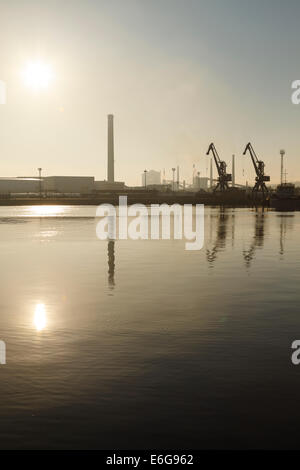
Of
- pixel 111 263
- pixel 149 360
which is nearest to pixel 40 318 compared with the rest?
pixel 149 360

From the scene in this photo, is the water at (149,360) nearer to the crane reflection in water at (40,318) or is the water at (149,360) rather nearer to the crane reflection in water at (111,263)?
the crane reflection in water at (40,318)

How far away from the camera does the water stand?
916cm

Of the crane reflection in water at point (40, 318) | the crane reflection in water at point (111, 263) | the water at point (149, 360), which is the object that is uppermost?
the water at point (149, 360)

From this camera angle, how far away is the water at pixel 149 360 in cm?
916

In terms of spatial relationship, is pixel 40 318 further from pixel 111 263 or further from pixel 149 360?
pixel 111 263

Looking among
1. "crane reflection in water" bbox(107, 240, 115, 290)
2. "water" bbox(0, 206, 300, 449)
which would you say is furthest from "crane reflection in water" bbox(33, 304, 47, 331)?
"crane reflection in water" bbox(107, 240, 115, 290)

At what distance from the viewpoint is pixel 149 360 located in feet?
42.1

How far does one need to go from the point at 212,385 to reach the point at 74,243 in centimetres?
3489

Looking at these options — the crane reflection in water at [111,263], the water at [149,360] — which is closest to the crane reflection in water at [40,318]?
the water at [149,360]

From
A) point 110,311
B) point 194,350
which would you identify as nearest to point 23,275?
point 110,311

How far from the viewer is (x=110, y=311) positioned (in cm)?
1862

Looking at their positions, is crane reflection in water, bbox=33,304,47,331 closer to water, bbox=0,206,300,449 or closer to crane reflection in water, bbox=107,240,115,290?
water, bbox=0,206,300,449
